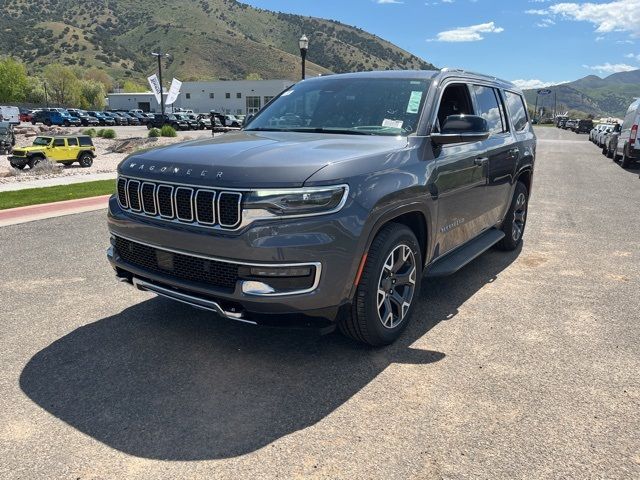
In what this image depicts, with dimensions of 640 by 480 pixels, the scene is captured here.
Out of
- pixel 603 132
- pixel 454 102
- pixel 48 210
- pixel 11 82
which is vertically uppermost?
pixel 11 82

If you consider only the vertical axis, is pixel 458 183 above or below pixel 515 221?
above

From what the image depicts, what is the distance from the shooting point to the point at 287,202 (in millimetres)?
3082

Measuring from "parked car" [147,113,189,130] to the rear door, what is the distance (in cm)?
4792

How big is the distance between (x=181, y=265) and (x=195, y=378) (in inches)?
28.4

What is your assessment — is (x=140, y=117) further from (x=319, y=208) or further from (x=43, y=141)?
(x=319, y=208)

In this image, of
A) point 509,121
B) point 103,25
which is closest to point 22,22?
point 103,25

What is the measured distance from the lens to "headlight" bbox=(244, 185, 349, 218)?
3.07 m

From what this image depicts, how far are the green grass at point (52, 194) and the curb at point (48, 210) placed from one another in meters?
0.40

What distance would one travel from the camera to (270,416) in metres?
3.02

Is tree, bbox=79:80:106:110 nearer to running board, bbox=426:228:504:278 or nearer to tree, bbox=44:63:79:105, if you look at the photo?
tree, bbox=44:63:79:105

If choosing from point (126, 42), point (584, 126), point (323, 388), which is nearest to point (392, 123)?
point (323, 388)

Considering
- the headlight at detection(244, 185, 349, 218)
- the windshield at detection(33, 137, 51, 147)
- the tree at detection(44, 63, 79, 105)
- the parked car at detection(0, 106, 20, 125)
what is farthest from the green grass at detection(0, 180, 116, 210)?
the tree at detection(44, 63, 79, 105)

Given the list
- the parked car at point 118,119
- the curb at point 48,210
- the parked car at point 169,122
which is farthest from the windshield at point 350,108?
the parked car at point 118,119

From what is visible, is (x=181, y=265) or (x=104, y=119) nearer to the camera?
(x=181, y=265)
